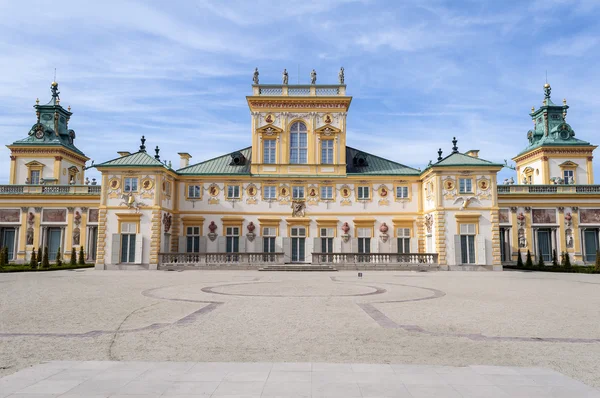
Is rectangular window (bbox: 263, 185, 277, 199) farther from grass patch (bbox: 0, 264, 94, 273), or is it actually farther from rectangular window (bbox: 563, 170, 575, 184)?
rectangular window (bbox: 563, 170, 575, 184)

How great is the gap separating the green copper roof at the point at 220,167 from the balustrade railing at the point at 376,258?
10299 millimetres

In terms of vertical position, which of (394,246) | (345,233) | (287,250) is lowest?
(287,250)

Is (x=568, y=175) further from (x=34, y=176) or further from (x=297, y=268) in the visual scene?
(x=34, y=176)

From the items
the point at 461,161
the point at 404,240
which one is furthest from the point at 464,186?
the point at 404,240

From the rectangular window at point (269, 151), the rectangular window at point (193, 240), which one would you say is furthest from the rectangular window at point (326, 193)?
the rectangular window at point (193, 240)

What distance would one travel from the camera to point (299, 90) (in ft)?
136

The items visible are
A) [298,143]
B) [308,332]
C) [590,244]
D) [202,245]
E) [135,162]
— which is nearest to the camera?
[308,332]

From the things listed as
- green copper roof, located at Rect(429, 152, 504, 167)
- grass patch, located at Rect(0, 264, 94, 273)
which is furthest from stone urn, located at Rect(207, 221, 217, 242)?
green copper roof, located at Rect(429, 152, 504, 167)

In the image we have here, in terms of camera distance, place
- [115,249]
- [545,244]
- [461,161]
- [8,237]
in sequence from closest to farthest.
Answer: [115,249] < [461,161] < [545,244] < [8,237]

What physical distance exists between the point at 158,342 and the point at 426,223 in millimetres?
32215

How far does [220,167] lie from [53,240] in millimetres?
18546

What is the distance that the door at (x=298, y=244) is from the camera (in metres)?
39.1

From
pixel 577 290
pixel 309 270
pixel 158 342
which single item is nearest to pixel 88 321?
pixel 158 342

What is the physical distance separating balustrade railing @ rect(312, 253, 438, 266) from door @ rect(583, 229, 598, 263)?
57.7ft
